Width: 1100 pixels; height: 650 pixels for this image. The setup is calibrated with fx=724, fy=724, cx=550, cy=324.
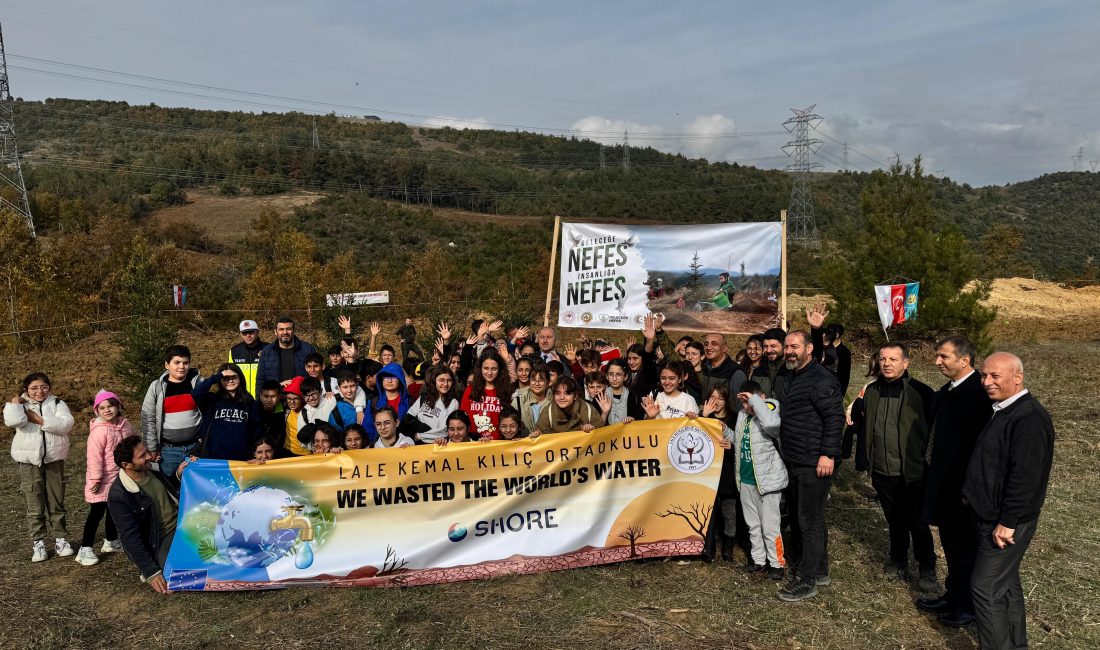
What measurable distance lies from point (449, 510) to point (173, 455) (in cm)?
268

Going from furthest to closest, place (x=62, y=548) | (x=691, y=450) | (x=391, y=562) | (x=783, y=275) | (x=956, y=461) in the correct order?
1. (x=783, y=275)
2. (x=62, y=548)
3. (x=691, y=450)
4. (x=391, y=562)
5. (x=956, y=461)

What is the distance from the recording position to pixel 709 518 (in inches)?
252

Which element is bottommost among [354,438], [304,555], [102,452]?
[304,555]

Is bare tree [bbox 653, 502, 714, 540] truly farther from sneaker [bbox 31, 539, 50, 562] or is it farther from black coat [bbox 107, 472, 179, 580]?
sneaker [bbox 31, 539, 50, 562]

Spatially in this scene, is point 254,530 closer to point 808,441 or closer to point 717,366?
point 717,366

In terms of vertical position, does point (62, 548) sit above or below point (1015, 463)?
below

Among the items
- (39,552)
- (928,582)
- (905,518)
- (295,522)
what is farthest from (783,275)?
(39,552)

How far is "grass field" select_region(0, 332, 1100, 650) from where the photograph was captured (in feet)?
16.9

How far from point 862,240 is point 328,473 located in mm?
19147

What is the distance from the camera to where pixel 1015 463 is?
4262 millimetres

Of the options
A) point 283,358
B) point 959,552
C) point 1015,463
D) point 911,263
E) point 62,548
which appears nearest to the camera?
point 1015,463

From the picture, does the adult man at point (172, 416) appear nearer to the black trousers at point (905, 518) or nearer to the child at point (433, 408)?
the child at point (433, 408)

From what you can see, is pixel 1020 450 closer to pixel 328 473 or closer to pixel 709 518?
pixel 709 518

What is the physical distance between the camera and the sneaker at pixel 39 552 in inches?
263
